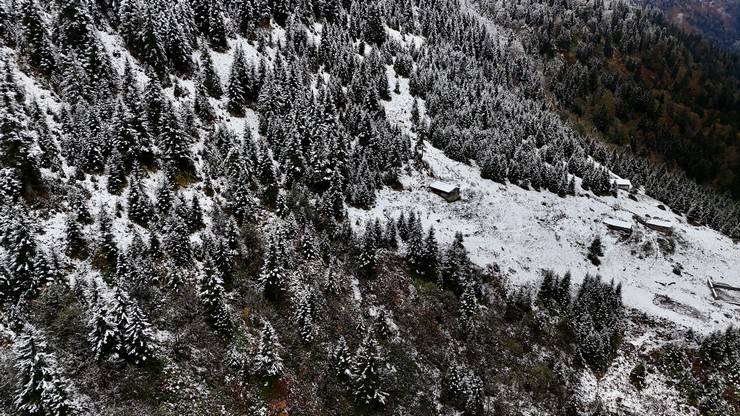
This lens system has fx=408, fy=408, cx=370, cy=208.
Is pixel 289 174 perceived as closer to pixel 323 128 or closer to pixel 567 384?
pixel 323 128

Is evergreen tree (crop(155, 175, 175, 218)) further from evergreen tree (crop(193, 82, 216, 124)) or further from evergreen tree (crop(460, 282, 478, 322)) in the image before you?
evergreen tree (crop(460, 282, 478, 322))

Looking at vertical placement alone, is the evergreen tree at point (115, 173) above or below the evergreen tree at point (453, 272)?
above

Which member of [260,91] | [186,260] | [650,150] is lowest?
[650,150]

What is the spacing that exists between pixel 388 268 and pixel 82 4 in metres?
60.0

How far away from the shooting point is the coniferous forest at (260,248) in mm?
37469

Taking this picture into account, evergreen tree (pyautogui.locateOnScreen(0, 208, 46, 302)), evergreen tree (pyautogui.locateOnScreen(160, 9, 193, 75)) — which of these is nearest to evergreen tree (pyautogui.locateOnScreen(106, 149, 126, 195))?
evergreen tree (pyautogui.locateOnScreen(0, 208, 46, 302))

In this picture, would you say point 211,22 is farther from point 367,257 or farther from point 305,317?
point 305,317

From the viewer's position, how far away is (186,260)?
45688mm

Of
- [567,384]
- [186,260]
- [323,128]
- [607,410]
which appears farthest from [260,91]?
[607,410]

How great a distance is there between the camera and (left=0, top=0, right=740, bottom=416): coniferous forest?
37469 millimetres

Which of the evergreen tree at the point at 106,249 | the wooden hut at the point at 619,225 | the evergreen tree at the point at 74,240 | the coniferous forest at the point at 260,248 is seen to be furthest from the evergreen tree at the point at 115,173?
the wooden hut at the point at 619,225

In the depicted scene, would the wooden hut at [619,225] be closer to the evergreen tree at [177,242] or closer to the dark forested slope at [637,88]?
the evergreen tree at [177,242]

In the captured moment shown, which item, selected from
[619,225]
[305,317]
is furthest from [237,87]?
[619,225]

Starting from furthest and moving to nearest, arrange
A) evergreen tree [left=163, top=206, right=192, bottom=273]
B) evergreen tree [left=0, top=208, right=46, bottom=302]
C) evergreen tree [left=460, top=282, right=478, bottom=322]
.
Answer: evergreen tree [left=460, top=282, right=478, bottom=322] < evergreen tree [left=163, top=206, right=192, bottom=273] < evergreen tree [left=0, top=208, right=46, bottom=302]
